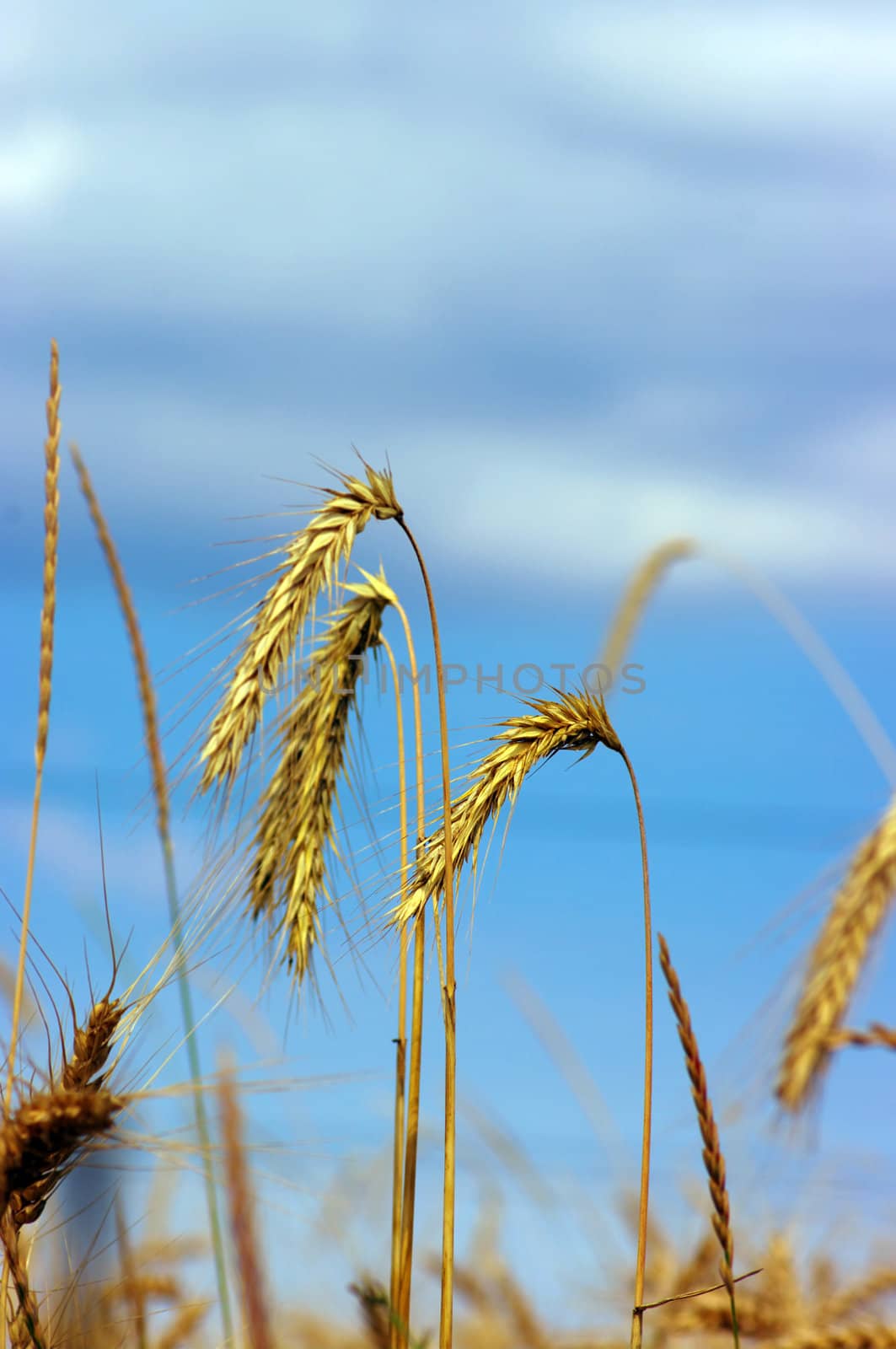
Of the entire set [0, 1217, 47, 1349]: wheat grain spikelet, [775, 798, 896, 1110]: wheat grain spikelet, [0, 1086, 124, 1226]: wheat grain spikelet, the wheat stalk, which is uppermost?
[775, 798, 896, 1110]: wheat grain spikelet

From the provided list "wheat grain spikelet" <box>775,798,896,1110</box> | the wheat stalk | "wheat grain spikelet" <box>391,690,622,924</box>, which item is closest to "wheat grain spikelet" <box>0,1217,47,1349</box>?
"wheat grain spikelet" <box>391,690,622,924</box>

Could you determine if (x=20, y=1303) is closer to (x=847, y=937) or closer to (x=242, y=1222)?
(x=242, y=1222)

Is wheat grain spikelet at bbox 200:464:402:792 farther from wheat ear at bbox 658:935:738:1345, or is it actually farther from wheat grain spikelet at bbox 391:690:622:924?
wheat ear at bbox 658:935:738:1345

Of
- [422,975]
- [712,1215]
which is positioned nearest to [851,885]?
[712,1215]

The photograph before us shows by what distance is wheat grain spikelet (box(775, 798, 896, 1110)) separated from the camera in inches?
93.8

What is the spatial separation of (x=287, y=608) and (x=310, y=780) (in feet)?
1.53

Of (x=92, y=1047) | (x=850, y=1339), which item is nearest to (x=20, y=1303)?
(x=92, y=1047)

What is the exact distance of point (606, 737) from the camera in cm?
242

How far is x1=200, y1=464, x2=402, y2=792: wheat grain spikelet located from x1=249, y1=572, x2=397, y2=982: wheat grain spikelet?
23 centimetres

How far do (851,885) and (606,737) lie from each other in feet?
2.07

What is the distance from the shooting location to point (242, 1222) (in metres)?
1.77

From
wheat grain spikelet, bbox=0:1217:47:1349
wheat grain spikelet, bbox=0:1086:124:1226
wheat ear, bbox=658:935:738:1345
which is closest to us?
wheat grain spikelet, bbox=0:1086:124:1226

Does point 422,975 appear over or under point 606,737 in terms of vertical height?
under

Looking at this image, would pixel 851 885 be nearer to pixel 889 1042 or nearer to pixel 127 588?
pixel 889 1042
